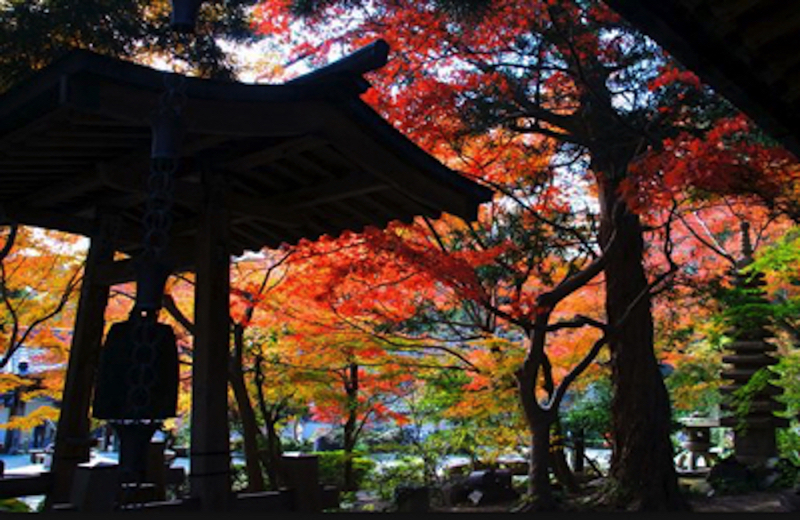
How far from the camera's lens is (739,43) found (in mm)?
2936

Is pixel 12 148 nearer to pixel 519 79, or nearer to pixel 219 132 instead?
pixel 219 132

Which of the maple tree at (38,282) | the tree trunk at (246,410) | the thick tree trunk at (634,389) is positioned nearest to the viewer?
the thick tree trunk at (634,389)

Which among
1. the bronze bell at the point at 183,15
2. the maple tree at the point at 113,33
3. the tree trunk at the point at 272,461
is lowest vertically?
the tree trunk at the point at 272,461

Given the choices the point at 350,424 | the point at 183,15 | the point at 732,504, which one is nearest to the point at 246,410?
the point at 350,424

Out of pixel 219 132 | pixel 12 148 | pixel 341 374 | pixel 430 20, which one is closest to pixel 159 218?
pixel 219 132

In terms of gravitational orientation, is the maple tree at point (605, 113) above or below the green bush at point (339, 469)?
above

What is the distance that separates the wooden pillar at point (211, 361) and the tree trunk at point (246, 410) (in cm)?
663

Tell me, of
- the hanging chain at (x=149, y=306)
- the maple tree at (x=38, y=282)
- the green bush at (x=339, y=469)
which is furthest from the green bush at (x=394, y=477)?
the hanging chain at (x=149, y=306)

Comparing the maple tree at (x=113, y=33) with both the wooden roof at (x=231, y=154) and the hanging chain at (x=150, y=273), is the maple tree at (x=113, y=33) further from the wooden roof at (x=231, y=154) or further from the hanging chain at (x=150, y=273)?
the hanging chain at (x=150, y=273)

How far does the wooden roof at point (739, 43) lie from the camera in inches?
107

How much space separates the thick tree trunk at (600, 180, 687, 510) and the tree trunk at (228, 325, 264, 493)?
5.84 metres

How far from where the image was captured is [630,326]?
9.66m

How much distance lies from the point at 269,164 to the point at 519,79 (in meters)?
5.34

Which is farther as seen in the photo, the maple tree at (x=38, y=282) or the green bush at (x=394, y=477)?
the green bush at (x=394, y=477)
